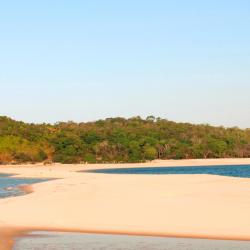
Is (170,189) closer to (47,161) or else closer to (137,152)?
(47,161)

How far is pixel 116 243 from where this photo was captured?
20609 millimetres

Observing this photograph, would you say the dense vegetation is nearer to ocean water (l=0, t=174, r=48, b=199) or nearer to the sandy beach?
ocean water (l=0, t=174, r=48, b=199)

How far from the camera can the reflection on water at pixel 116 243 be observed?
64.3 feet

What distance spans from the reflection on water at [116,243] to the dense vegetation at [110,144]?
328ft

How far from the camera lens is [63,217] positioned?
26.7m

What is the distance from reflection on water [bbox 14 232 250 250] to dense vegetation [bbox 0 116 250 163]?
328 feet

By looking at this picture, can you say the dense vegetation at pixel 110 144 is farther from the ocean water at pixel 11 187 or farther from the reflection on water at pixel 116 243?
the reflection on water at pixel 116 243

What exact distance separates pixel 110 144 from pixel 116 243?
392 feet

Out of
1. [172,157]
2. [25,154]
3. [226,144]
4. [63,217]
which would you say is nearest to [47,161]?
[25,154]

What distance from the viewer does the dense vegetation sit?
12588 centimetres

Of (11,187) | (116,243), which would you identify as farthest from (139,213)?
(11,187)

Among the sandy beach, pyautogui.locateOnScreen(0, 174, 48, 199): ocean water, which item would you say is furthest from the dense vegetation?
the sandy beach

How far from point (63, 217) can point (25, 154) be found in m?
97.2

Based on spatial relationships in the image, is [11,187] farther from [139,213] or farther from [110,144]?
[110,144]
